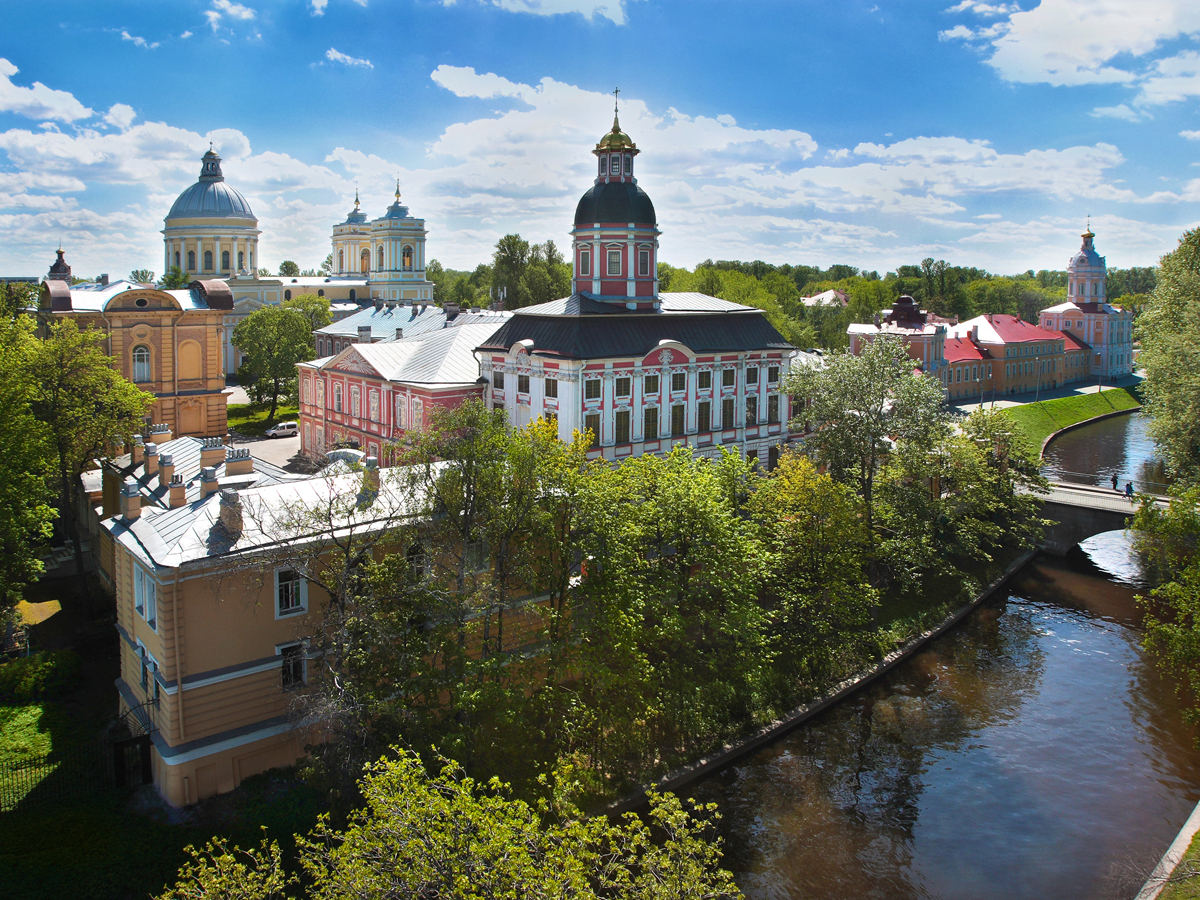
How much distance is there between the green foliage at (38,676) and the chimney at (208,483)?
674 cm

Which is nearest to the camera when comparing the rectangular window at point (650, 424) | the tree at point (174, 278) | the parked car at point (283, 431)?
the rectangular window at point (650, 424)

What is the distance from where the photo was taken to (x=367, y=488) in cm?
2089

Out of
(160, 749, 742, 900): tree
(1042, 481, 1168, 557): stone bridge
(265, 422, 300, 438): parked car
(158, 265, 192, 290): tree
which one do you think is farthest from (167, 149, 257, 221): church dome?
(160, 749, 742, 900): tree

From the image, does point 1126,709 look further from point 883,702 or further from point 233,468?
point 233,468

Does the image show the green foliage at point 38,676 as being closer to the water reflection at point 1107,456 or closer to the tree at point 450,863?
the tree at point 450,863

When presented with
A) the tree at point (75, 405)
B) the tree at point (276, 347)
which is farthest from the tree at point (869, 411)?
the tree at point (276, 347)

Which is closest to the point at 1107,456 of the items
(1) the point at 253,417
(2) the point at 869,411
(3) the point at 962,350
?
(3) the point at 962,350

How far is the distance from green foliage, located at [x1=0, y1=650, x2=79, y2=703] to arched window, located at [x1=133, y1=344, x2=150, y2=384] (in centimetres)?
2173

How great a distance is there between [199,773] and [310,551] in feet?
17.4

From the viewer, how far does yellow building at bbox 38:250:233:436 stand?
135 ft

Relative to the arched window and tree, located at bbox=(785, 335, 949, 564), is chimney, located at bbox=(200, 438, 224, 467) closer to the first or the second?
tree, located at bbox=(785, 335, 949, 564)

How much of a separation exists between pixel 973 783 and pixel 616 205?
2747cm

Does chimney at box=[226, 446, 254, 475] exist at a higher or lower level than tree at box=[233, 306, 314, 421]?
lower

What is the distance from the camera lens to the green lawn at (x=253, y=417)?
57.5m
